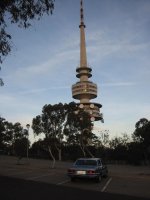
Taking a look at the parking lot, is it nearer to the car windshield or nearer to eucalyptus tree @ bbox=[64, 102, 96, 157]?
the car windshield

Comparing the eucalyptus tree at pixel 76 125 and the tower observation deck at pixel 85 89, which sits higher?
the tower observation deck at pixel 85 89

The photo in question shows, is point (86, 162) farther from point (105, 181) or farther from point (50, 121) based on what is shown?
point (50, 121)

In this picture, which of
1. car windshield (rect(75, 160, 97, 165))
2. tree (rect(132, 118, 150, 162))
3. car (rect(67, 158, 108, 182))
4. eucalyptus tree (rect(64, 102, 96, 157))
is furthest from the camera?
tree (rect(132, 118, 150, 162))

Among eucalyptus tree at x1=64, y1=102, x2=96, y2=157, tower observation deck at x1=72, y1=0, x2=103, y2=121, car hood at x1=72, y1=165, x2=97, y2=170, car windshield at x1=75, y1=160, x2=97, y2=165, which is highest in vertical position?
tower observation deck at x1=72, y1=0, x2=103, y2=121

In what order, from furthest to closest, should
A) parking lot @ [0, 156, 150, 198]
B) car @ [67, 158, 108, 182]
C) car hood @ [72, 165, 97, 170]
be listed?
car hood @ [72, 165, 97, 170], car @ [67, 158, 108, 182], parking lot @ [0, 156, 150, 198]

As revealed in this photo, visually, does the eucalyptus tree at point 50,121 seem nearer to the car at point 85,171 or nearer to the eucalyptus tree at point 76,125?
the eucalyptus tree at point 76,125

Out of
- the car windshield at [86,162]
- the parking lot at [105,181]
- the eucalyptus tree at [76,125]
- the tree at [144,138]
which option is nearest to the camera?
the parking lot at [105,181]

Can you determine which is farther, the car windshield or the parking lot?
the car windshield

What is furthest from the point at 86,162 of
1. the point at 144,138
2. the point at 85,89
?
the point at 85,89

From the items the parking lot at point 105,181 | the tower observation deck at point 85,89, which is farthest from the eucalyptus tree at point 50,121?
the tower observation deck at point 85,89

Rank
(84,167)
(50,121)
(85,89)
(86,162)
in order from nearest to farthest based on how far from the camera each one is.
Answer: (84,167) → (86,162) → (50,121) → (85,89)

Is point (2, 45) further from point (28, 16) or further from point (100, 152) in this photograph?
point (100, 152)

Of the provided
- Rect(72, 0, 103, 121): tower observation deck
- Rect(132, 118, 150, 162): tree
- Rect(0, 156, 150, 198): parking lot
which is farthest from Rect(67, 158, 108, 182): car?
Rect(72, 0, 103, 121): tower observation deck

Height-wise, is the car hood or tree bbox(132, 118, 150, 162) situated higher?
tree bbox(132, 118, 150, 162)
